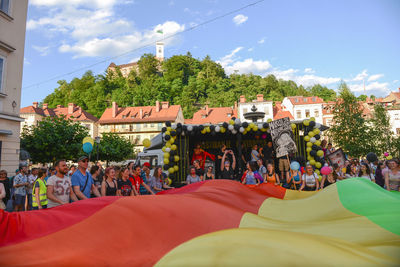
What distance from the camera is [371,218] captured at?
351 cm

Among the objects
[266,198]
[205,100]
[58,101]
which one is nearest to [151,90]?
[205,100]

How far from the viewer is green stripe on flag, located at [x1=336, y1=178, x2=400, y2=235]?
10.8 feet


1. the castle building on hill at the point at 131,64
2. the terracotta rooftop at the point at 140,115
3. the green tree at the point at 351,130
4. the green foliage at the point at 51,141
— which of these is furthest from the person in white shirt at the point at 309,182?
the castle building on hill at the point at 131,64

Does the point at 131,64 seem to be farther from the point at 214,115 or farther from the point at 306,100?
the point at 306,100

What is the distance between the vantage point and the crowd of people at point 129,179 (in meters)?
6.19

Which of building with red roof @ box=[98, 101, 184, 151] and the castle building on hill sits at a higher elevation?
the castle building on hill

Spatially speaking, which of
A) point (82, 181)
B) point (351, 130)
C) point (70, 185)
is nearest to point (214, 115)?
point (351, 130)

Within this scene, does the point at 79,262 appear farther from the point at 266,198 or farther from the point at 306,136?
the point at 306,136

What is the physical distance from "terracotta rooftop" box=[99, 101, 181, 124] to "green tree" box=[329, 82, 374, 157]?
44662 millimetres

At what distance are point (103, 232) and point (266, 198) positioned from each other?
12.4 ft

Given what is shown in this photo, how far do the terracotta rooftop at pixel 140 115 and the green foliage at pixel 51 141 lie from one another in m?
41.7

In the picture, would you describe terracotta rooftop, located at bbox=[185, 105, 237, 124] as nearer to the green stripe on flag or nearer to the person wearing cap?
the person wearing cap

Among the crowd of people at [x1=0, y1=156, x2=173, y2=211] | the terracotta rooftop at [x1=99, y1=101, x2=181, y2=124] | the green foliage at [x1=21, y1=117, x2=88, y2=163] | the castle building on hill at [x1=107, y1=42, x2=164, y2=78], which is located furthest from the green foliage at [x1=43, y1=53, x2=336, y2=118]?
the crowd of people at [x1=0, y1=156, x2=173, y2=211]

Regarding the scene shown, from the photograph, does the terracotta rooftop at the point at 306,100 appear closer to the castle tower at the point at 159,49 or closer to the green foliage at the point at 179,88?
the green foliage at the point at 179,88
